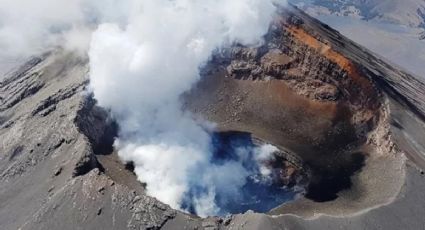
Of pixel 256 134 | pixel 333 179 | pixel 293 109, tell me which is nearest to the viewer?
pixel 333 179

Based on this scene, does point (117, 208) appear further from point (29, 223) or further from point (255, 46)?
point (255, 46)

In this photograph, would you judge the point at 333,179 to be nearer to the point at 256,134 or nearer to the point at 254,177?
the point at 254,177

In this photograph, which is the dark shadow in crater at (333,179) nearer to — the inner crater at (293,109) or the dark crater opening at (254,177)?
the inner crater at (293,109)

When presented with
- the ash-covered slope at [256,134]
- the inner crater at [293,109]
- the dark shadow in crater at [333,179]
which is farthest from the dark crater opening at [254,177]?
the ash-covered slope at [256,134]

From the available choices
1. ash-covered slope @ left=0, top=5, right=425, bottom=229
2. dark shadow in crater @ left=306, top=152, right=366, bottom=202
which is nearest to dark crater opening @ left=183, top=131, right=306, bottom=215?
dark shadow in crater @ left=306, top=152, right=366, bottom=202

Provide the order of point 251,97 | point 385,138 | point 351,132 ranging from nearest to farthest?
point 385,138, point 351,132, point 251,97

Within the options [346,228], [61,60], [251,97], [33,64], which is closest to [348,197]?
[346,228]

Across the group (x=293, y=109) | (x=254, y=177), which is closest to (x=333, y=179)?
(x=254, y=177)

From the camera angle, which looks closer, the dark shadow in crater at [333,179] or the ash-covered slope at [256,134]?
the ash-covered slope at [256,134]

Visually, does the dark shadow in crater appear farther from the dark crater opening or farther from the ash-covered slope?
the dark crater opening
